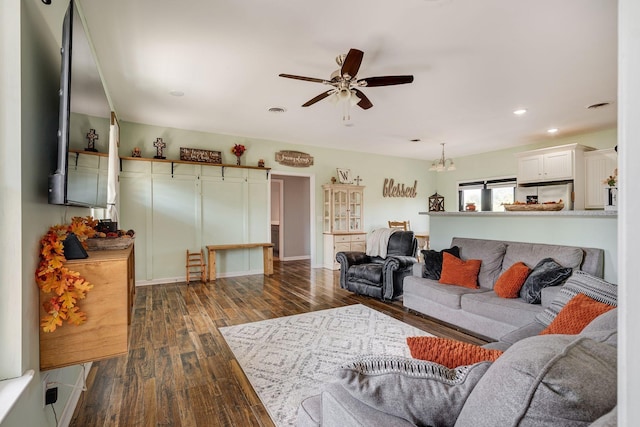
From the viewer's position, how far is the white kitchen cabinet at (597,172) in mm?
5751

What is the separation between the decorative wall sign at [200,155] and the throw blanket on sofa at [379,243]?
10.7 ft

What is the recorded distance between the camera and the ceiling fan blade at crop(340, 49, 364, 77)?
2596 mm

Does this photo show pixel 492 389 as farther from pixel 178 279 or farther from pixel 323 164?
pixel 323 164

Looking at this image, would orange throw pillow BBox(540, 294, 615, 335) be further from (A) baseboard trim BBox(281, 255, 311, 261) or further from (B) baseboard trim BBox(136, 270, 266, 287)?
(A) baseboard trim BBox(281, 255, 311, 261)

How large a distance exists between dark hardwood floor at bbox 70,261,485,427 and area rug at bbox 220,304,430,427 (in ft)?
0.38

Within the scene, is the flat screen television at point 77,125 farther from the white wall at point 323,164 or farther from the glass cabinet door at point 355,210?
the glass cabinet door at point 355,210

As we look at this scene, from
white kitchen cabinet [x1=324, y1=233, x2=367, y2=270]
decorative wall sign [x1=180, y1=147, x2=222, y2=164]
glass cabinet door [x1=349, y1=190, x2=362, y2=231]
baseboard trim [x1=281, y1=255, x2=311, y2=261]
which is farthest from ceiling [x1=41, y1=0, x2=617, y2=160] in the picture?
baseboard trim [x1=281, y1=255, x2=311, y2=261]

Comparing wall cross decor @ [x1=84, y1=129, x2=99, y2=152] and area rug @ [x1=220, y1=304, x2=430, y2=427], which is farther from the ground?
wall cross decor @ [x1=84, y1=129, x2=99, y2=152]

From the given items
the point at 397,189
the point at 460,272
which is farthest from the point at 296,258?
the point at 460,272

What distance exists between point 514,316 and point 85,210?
381cm

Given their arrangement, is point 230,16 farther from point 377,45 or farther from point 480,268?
point 480,268

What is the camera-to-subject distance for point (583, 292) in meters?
2.19

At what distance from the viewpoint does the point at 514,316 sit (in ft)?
9.29
